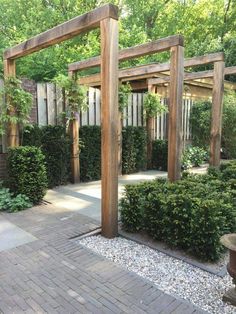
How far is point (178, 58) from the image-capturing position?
4754 mm

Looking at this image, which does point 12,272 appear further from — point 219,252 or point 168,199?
point 219,252

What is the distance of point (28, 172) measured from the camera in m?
5.11

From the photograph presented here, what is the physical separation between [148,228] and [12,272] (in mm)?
1691

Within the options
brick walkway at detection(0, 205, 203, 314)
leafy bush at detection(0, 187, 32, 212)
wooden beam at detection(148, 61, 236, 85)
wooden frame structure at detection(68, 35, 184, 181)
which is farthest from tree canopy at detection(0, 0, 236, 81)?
brick walkway at detection(0, 205, 203, 314)

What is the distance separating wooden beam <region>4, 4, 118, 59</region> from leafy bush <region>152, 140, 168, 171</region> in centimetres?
507

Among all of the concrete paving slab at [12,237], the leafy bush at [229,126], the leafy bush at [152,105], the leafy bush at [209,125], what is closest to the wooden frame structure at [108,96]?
the concrete paving slab at [12,237]

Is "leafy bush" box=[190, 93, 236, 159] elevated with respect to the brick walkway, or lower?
elevated

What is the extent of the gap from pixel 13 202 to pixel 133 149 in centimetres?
434

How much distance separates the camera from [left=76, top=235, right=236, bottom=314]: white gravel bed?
2486 mm

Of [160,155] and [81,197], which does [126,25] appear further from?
[81,197]

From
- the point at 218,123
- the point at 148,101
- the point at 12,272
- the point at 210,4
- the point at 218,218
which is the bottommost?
the point at 12,272

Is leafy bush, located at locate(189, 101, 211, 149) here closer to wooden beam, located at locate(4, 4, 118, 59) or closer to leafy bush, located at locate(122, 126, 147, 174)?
leafy bush, located at locate(122, 126, 147, 174)

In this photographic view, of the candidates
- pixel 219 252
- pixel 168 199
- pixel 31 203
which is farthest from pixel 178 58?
pixel 31 203

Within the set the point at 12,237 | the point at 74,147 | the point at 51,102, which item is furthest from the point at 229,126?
the point at 12,237
